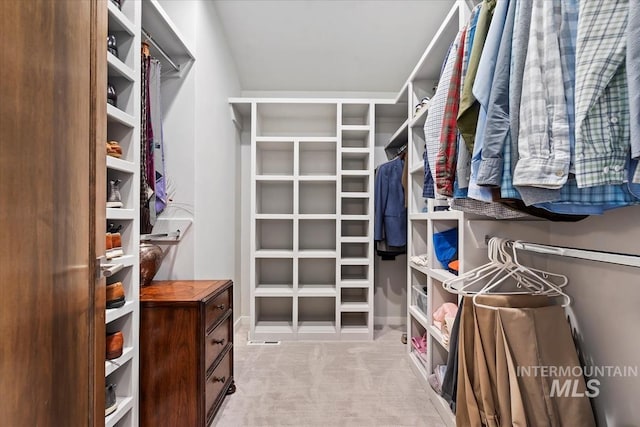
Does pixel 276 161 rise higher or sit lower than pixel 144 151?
higher

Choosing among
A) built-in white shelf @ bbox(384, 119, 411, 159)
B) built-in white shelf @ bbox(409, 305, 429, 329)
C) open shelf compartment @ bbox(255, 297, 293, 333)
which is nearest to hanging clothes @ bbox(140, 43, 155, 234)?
open shelf compartment @ bbox(255, 297, 293, 333)

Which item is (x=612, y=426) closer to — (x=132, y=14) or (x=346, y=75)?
(x=132, y=14)

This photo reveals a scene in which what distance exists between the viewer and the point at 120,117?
1140 mm

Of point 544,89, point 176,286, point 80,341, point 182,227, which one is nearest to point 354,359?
Answer: point 176,286

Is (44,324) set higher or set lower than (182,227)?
lower

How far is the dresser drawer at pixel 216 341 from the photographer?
4.72 feet

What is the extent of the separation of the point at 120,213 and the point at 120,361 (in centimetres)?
57

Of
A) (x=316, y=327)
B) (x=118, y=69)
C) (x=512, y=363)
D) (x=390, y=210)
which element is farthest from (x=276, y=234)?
(x=512, y=363)

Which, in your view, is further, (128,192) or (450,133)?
(128,192)

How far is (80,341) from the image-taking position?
77 cm

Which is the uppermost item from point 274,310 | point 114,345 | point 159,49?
point 159,49

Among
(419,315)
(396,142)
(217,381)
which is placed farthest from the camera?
(396,142)

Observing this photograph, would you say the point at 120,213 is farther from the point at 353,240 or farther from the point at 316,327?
the point at 316,327

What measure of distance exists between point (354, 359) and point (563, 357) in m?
1.45
